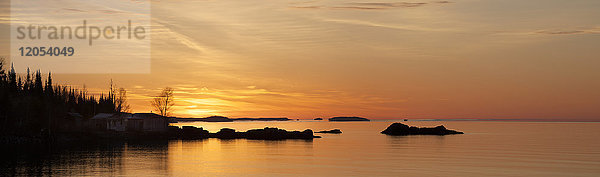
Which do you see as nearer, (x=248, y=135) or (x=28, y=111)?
(x=28, y=111)

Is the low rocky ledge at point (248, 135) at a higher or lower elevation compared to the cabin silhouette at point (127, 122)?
lower

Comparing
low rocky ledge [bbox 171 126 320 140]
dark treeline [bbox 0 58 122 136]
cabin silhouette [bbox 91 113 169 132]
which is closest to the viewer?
dark treeline [bbox 0 58 122 136]

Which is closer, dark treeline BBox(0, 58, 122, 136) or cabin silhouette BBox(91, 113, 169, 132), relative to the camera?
dark treeline BBox(0, 58, 122, 136)

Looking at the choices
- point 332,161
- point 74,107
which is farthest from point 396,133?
point 332,161

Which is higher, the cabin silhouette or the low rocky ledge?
the cabin silhouette

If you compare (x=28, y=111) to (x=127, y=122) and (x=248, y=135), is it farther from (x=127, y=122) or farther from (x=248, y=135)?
(x=248, y=135)

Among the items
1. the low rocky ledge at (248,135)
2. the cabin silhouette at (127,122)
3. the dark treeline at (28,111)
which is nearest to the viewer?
the dark treeline at (28,111)

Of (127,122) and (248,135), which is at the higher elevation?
(127,122)

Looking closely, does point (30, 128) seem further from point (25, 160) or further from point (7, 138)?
point (25, 160)

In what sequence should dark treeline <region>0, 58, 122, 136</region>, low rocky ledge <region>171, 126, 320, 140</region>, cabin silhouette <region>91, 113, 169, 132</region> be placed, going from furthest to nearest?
low rocky ledge <region>171, 126, 320, 140</region> → cabin silhouette <region>91, 113, 169, 132</region> → dark treeline <region>0, 58, 122, 136</region>

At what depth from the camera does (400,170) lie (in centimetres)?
6050

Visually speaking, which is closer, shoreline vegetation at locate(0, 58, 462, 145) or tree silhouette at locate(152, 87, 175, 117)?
shoreline vegetation at locate(0, 58, 462, 145)

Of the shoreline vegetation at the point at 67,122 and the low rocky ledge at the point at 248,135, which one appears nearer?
the shoreline vegetation at the point at 67,122

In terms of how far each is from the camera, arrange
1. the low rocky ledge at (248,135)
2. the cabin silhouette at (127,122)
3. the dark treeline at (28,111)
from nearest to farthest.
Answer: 1. the dark treeline at (28,111)
2. the cabin silhouette at (127,122)
3. the low rocky ledge at (248,135)
